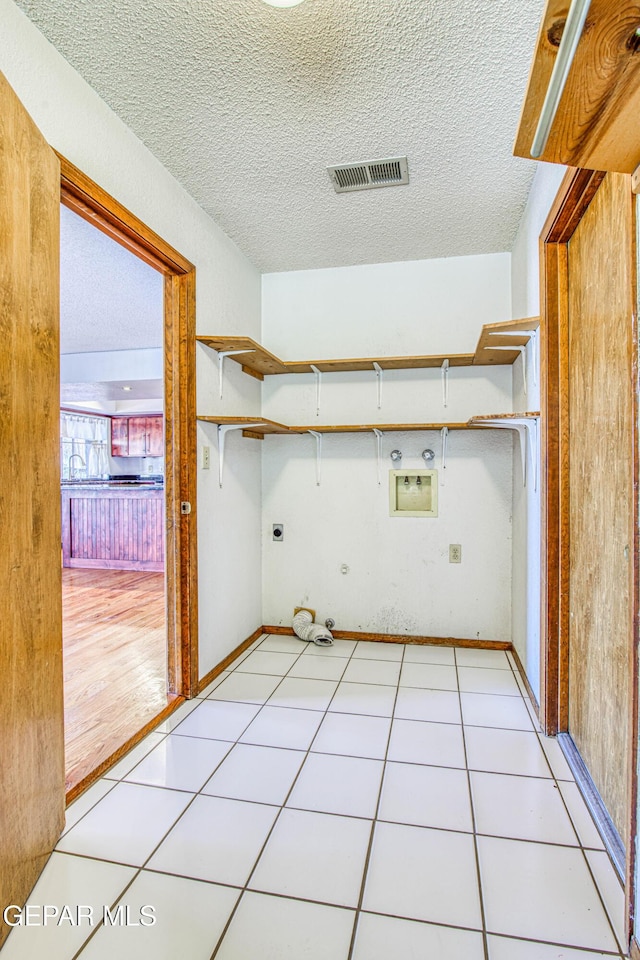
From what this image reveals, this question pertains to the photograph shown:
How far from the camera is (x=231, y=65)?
158 centimetres

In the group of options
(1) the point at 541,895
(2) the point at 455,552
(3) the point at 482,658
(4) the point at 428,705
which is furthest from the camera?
(2) the point at 455,552

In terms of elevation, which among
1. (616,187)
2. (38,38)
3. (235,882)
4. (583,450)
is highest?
(38,38)

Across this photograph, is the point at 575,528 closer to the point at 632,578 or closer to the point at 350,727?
the point at 632,578

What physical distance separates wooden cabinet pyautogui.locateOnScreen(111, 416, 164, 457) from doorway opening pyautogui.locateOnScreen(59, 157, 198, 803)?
4.73 ft

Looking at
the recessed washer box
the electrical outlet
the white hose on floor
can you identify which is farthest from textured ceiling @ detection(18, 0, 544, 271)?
the white hose on floor

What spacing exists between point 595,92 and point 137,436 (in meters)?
8.67

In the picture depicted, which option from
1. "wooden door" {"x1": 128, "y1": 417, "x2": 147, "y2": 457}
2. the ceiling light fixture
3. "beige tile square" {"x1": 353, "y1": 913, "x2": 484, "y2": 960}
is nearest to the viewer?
"beige tile square" {"x1": 353, "y1": 913, "x2": 484, "y2": 960}

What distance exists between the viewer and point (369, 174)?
2.19 metres

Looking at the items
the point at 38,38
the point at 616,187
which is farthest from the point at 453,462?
the point at 38,38

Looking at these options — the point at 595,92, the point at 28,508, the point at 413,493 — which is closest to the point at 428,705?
the point at 413,493

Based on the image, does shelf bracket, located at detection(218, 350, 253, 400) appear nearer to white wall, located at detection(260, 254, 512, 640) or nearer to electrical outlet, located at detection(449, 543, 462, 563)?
white wall, located at detection(260, 254, 512, 640)

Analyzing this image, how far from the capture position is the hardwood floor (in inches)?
78.9

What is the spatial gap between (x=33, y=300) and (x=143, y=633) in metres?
2.62

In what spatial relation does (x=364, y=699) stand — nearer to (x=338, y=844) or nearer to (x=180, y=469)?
(x=338, y=844)
